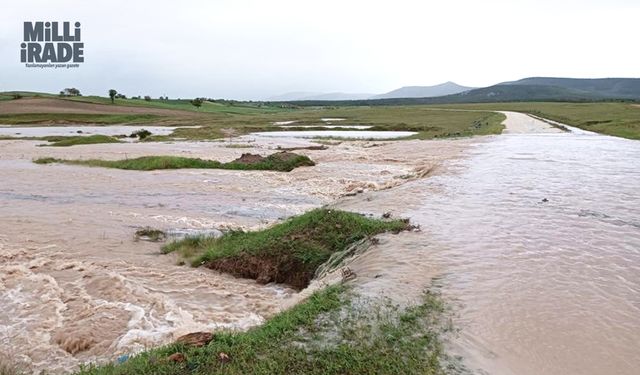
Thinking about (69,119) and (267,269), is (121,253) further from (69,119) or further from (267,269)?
(69,119)

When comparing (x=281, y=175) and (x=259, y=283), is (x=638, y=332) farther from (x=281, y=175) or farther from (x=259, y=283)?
(x=281, y=175)

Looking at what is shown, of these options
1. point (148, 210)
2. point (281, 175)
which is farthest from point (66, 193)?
point (281, 175)

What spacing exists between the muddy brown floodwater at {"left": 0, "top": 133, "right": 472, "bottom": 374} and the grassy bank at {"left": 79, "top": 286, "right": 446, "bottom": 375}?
5.93 ft

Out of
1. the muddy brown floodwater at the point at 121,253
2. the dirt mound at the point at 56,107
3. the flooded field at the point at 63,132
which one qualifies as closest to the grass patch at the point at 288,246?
the muddy brown floodwater at the point at 121,253

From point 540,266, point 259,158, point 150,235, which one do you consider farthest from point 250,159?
point 540,266

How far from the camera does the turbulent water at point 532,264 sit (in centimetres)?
575

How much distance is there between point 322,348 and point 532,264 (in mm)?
5149

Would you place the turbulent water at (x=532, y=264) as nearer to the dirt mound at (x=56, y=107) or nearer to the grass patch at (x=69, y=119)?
the grass patch at (x=69, y=119)

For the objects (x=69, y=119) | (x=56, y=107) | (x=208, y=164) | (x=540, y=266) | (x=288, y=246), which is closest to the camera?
(x=540, y=266)

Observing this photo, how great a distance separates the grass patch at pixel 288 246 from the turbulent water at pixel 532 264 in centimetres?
124

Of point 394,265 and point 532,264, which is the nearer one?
point 394,265

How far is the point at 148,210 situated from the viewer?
53.8 ft

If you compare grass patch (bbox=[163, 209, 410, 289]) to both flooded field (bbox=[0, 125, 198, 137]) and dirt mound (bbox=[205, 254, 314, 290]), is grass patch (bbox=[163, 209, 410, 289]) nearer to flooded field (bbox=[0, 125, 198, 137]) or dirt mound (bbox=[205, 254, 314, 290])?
dirt mound (bbox=[205, 254, 314, 290])

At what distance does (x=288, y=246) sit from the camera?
10375 mm
